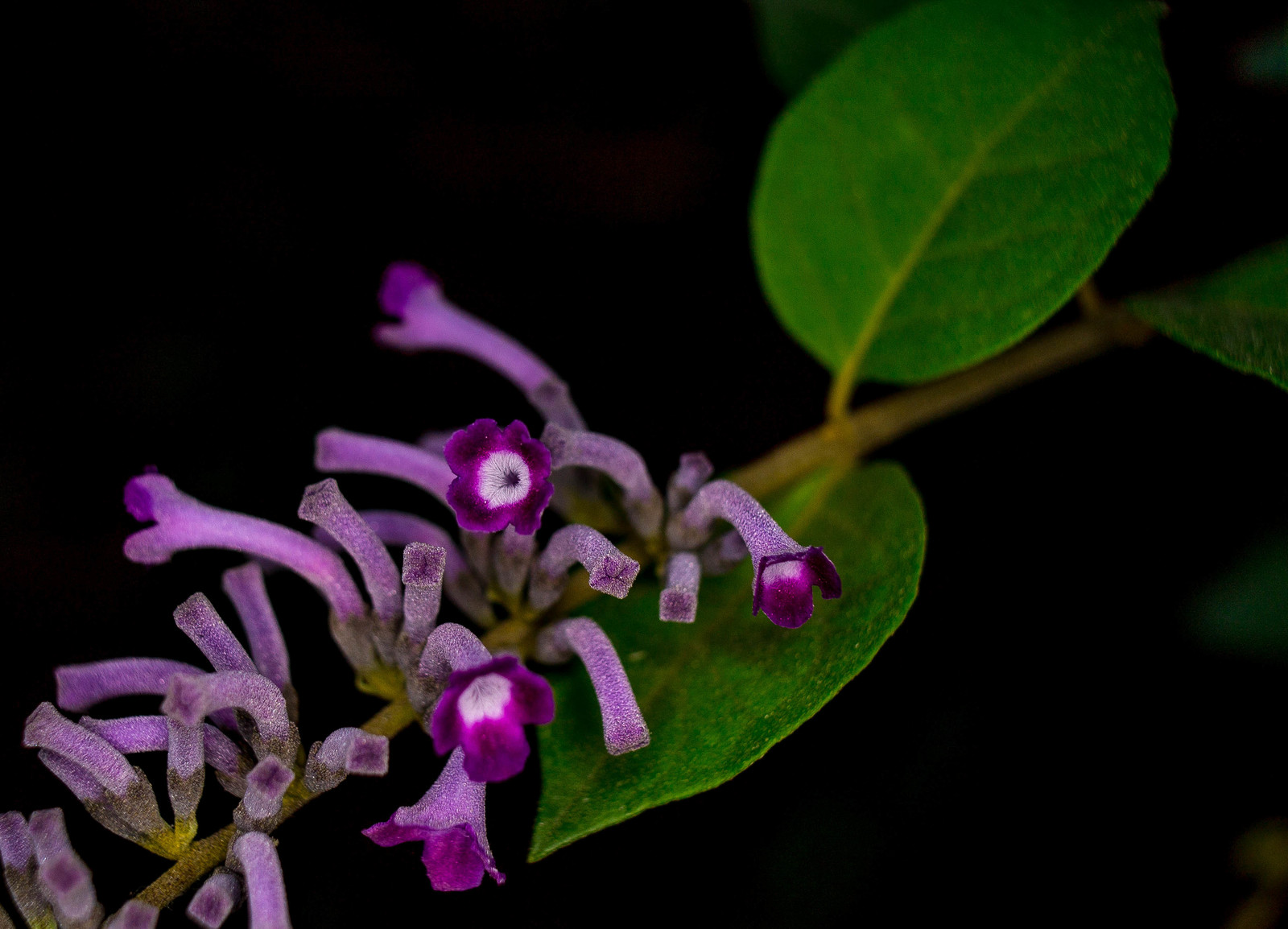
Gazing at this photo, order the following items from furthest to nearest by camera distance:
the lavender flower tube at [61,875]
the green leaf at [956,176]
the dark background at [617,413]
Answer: the dark background at [617,413], the green leaf at [956,176], the lavender flower tube at [61,875]

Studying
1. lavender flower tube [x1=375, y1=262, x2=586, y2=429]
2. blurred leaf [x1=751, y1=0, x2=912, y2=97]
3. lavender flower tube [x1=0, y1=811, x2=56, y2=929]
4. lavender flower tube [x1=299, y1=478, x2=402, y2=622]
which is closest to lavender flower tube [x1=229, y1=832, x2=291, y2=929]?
lavender flower tube [x1=0, y1=811, x2=56, y2=929]

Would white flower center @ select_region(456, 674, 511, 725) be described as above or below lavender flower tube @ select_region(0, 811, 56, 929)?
above

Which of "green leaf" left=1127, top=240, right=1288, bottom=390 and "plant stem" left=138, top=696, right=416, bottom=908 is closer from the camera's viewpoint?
"plant stem" left=138, top=696, right=416, bottom=908

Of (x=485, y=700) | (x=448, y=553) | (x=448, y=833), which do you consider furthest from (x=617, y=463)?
(x=448, y=833)

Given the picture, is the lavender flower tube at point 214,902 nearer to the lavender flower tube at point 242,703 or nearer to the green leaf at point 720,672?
the lavender flower tube at point 242,703

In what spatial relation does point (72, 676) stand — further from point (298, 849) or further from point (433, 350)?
point (433, 350)

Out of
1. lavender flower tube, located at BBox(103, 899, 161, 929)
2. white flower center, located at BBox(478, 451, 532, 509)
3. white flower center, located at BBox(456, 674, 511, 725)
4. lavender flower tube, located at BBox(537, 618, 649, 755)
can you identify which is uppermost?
white flower center, located at BBox(478, 451, 532, 509)

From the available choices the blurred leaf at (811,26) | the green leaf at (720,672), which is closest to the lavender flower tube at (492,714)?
the green leaf at (720,672)

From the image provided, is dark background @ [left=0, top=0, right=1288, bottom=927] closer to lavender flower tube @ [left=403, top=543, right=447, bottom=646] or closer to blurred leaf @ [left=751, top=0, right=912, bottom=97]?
blurred leaf @ [left=751, top=0, right=912, bottom=97]
